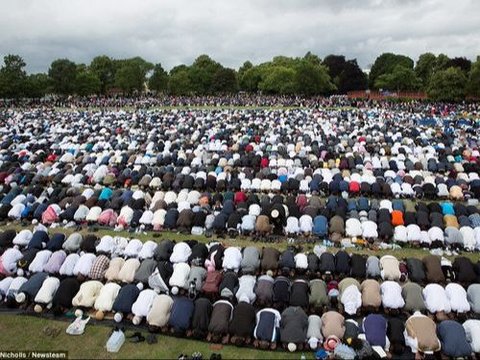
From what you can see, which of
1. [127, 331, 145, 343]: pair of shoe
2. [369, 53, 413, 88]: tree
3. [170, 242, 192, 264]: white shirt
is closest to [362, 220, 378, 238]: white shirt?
[170, 242, 192, 264]: white shirt

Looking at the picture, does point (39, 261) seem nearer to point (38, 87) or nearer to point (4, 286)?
point (4, 286)

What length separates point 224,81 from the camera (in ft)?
307

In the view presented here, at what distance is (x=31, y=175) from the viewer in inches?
909

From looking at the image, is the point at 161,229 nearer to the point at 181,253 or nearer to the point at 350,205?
the point at 181,253

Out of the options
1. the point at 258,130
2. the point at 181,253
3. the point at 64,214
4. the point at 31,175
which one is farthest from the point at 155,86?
the point at 181,253

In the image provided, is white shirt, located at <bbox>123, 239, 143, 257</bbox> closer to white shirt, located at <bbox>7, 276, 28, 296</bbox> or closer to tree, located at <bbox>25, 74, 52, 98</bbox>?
white shirt, located at <bbox>7, 276, 28, 296</bbox>

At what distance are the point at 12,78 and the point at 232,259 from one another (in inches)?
3242

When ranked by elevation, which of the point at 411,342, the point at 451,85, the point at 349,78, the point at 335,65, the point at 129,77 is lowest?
the point at 411,342

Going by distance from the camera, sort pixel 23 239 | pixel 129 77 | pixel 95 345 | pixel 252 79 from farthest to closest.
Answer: pixel 252 79 → pixel 129 77 → pixel 23 239 → pixel 95 345

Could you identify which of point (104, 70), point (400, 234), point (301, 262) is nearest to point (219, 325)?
point (301, 262)

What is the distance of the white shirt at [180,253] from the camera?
12.9 m

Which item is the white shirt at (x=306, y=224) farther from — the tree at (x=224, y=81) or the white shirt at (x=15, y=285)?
the tree at (x=224, y=81)

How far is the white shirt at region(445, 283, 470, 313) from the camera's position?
10.3m

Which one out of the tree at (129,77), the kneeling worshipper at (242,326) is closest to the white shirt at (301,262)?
the kneeling worshipper at (242,326)
